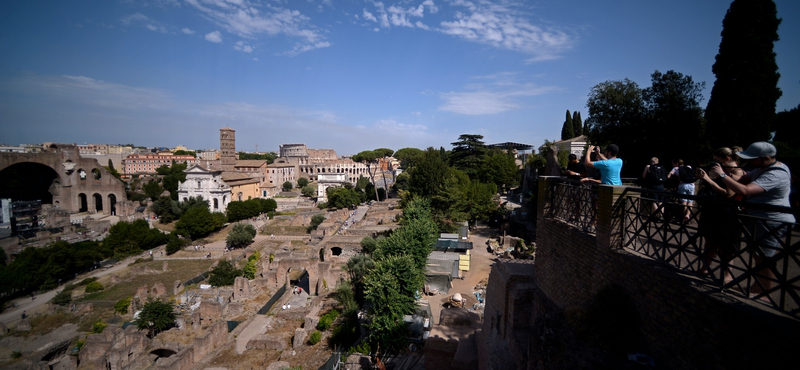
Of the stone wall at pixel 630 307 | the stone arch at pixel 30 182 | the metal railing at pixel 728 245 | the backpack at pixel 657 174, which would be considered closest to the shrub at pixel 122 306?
the stone wall at pixel 630 307

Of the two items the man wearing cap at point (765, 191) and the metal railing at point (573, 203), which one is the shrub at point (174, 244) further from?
the man wearing cap at point (765, 191)

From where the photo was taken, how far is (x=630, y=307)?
3.42 meters

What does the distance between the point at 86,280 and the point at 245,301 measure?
13.9 metres

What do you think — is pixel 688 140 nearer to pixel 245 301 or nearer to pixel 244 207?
pixel 245 301

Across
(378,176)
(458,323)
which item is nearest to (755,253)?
(458,323)

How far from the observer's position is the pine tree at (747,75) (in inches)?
469

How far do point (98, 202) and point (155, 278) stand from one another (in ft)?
120

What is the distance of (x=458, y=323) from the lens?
9.31 meters

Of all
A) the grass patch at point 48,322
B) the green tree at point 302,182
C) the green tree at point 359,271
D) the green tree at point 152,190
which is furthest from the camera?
the green tree at point 302,182

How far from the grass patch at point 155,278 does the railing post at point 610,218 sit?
79.8ft

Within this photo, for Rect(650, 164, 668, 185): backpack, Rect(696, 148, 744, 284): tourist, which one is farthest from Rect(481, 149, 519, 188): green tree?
Rect(696, 148, 744, 284): tourist

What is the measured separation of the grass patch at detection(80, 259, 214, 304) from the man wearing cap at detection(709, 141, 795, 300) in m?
25.5

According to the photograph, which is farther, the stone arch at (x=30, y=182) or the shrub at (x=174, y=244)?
the stone arch at (x=30, y=182)

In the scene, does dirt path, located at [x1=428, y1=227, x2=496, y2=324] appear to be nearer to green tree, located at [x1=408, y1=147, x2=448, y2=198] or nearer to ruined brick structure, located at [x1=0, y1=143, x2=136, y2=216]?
green tree, located at [x1=408, y1=147, x2=448, y2=198]
